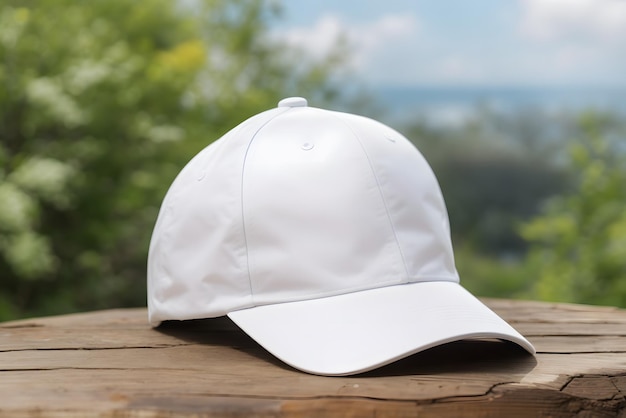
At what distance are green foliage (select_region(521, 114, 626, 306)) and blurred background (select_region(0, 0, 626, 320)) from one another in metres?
0.01

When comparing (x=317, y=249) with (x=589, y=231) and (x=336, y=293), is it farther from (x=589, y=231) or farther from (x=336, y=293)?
(x=589, y=231)

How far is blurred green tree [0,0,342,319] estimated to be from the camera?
132 inches

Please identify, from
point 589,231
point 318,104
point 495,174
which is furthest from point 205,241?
point 318,104

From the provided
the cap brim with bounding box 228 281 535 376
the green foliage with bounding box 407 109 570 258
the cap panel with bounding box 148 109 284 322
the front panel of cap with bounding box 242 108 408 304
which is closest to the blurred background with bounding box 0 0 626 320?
the green foliage with bounding box 407 109 570 258

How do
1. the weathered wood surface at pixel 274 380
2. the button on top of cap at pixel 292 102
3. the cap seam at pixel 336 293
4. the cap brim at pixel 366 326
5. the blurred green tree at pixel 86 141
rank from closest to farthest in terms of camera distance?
the weathered wood surface at pixel 274 380 < the cap brim at pixel 366 326 < the cap seam at pixel 336 293 < the button on top of cap at pixel 292 102 < the blurred green tree at pixel 86 141

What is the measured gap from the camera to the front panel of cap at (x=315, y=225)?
1185 mm

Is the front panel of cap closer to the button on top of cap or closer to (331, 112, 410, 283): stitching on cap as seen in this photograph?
(331, 112, 410, 283): stitching on cap

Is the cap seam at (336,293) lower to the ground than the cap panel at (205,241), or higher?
lower

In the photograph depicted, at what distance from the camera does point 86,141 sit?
144 inches

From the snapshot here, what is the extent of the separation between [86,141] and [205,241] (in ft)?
8.49

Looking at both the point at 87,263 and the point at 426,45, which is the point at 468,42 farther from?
the point at 87,263

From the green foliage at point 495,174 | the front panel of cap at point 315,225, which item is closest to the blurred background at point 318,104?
the green foliage at point 495,174

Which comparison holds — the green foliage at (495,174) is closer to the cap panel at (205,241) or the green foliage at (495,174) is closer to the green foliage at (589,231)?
the green foliage at (589,231)

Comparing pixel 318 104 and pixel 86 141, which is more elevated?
Result: pixel 318 104
